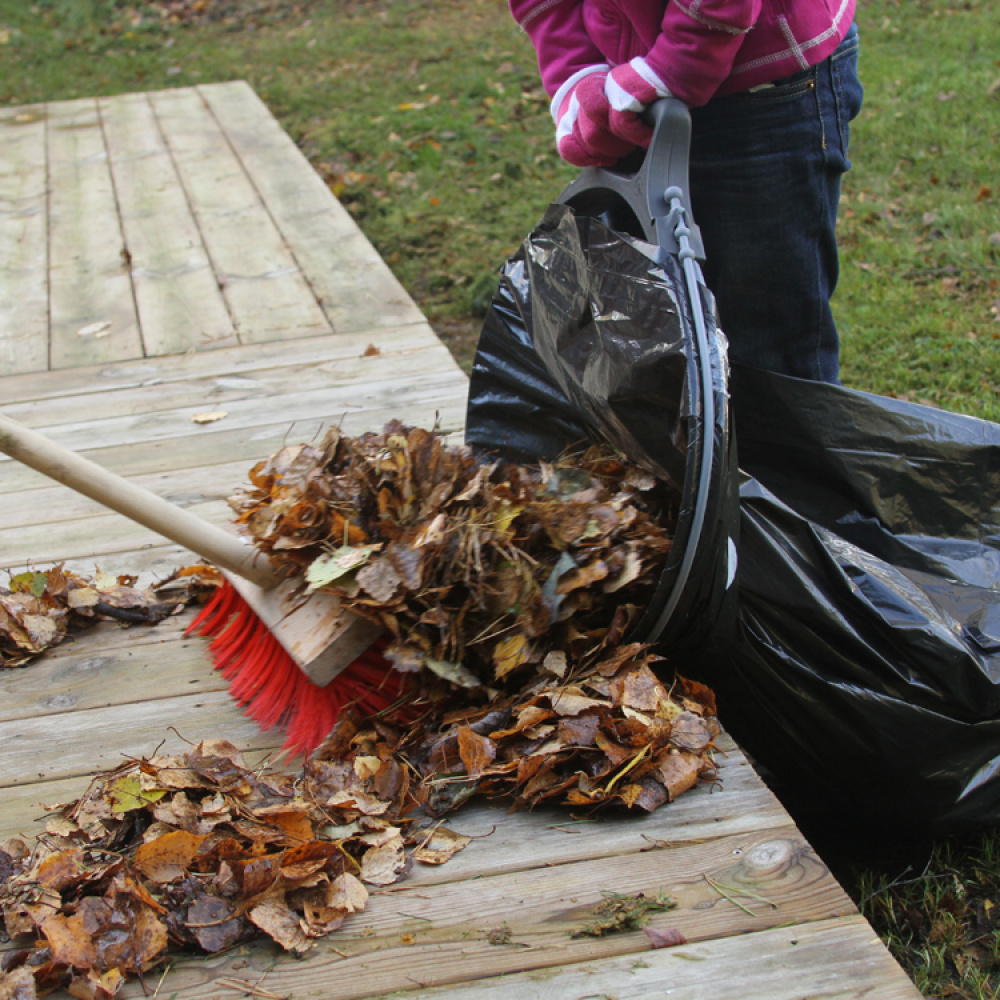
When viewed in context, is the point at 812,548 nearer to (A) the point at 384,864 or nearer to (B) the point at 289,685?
(A) the point at 384,864

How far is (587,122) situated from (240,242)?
2379 mm

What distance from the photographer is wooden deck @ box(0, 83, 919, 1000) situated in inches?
48.3

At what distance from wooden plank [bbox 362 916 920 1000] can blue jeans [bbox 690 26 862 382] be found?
1.13 m

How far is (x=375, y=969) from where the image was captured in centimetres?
123

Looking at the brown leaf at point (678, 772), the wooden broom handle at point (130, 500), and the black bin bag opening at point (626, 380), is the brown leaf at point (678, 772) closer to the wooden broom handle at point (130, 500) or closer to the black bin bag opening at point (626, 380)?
the black bin bag opening at point (626, 380)

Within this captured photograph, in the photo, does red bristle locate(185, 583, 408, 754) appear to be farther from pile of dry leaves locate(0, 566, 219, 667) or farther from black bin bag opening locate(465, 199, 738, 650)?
black bin bag opening locate(465, 199, 738, 650)

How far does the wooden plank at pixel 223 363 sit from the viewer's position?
3.02 meters

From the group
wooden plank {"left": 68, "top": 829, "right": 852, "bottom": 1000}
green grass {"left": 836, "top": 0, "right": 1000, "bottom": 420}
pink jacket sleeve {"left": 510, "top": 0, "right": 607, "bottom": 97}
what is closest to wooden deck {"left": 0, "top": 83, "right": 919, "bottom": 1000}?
wooden plank {"left": 68, "top": 829, "right": 852, "bottom": 1000}

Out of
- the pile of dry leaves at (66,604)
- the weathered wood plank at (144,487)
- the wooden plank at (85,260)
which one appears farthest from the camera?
the wooden plank at (85,260)

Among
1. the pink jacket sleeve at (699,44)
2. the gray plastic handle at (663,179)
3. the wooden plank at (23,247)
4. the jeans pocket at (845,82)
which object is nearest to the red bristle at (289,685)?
the gray plastic handle at (663,179)

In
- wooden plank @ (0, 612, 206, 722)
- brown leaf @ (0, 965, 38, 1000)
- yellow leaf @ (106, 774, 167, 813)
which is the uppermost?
brown leaf @ (0, 965, 38, 1000)

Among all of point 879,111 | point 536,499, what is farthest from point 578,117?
point 879,111

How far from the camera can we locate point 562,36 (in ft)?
6.45

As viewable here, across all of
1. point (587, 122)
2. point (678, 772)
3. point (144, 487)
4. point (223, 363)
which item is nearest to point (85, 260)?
point (223, 363)
